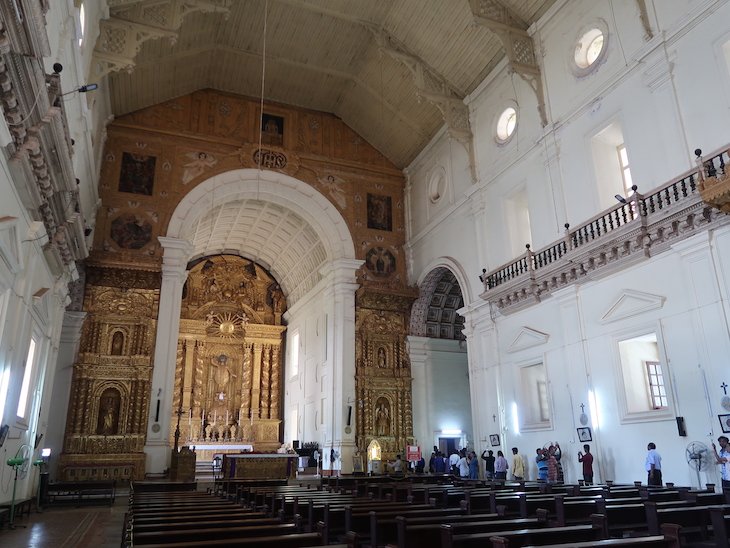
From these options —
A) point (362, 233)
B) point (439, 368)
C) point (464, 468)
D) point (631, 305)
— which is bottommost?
point (464, 468)

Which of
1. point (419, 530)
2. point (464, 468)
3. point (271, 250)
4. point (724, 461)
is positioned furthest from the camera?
point (271, 250)

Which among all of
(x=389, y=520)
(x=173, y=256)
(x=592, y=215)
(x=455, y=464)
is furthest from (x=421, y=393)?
(x=389, y=520)

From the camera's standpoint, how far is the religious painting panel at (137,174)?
18.7 meters

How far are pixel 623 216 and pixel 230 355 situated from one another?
19485 mm

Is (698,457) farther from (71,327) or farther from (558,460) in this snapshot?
(71,327)

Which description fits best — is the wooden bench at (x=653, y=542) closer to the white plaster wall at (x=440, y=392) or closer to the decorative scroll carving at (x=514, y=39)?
the decorative scroll carving at (x=514, y=39)

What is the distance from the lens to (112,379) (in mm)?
16953

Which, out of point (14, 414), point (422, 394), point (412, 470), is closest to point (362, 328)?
point (422, 394)

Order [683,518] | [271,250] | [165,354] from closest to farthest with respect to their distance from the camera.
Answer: [683,518]
[165,354]
[271,250]

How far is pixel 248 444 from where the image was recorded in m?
23.8

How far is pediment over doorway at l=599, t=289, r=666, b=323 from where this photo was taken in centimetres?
1090

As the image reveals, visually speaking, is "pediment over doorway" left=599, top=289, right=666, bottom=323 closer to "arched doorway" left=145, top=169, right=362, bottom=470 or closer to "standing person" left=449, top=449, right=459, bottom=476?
"standing person" left=449, top=449, right=459, bottom=476

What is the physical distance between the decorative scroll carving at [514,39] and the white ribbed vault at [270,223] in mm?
8461

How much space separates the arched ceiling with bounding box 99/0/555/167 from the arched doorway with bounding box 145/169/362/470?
135 inches
